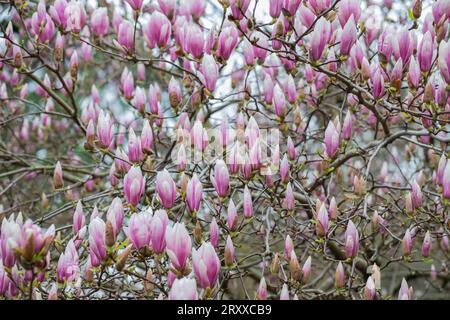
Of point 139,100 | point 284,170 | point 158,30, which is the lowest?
point 284,170

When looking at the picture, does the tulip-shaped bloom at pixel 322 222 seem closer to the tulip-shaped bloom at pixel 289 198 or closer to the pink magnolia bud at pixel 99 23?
the tulip-shaped bloom at pixel 289 198

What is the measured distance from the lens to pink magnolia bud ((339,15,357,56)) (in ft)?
6.27

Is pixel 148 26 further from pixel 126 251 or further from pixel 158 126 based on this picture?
pixel 126 251

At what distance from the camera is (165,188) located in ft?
5.62

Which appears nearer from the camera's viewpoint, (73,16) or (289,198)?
(289,198)

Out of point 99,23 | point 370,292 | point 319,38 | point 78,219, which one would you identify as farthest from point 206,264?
point 99,23

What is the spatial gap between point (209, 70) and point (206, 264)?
90cm

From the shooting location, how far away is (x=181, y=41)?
2285 millimetres

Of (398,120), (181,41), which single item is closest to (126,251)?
(181,41)

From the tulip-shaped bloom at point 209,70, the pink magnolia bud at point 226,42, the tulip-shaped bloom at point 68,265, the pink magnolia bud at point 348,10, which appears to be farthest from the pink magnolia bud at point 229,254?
the pink magnolia bud at point 348,10

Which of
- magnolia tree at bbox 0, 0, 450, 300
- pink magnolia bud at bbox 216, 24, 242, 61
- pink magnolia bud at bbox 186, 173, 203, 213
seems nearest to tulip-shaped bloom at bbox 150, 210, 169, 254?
magnolia tree at bbox 0, 0, 450, 300

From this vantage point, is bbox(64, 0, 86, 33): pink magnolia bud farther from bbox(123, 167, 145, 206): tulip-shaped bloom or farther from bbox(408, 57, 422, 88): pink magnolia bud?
bbox(408, 57, 422, 88): pink magnolia bud

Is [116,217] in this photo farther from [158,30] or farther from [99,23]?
[99,23]
